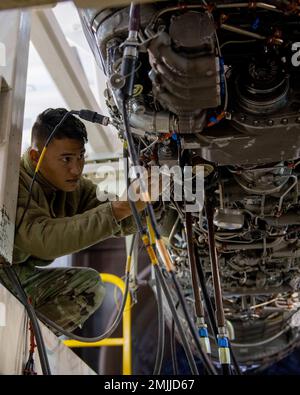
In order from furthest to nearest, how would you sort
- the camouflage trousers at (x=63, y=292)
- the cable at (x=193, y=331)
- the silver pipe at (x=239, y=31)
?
the camouflage trousers at (x=63, y=292), the silver pipe at (x=239, y=31), the cable at (x=193, y=331)

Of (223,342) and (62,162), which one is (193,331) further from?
(62,162)

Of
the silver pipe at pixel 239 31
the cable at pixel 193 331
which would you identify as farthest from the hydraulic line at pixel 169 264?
the silver pipe at pixel 239 31

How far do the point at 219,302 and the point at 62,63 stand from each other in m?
1.97

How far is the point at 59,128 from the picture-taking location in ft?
7.18

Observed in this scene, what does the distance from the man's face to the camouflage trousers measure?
0.40 metres

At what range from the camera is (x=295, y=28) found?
155cm

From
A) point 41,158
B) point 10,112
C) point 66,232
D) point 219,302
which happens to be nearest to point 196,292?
point 219,302

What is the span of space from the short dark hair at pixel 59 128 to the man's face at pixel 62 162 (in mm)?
25

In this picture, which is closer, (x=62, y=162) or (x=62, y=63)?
(x=62, y=162)

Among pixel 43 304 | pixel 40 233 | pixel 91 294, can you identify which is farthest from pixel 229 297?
pixel 40 233

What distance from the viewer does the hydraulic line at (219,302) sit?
1.78m

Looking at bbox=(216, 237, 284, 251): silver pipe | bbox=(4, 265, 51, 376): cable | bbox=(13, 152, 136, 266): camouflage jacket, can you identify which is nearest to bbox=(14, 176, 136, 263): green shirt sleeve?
bbox=(13, 152, 136, 266): camouflage jacket

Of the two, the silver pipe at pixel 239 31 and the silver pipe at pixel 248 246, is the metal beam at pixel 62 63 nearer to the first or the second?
the silver pipe at pixel 248 246
